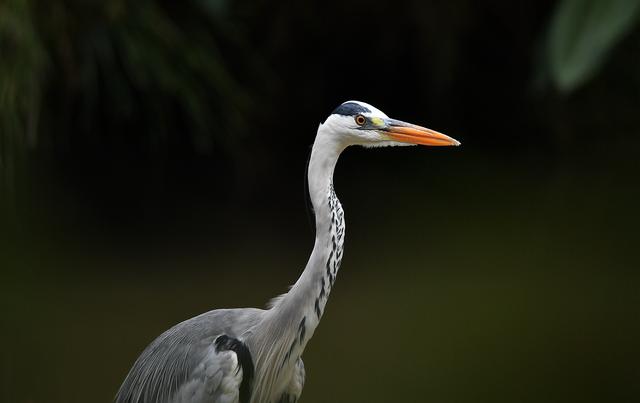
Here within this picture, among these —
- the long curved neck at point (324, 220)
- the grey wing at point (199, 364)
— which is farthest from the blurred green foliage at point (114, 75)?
the long curved neck at point (324, 220)

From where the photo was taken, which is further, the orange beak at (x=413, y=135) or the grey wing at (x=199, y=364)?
the grey wing at (x=199, y=364)

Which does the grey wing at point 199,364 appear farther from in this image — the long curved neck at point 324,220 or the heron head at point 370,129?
the heron head at point 370,129

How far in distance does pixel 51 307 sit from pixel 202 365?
1.69m

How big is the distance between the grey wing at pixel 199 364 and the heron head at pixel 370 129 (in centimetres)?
52

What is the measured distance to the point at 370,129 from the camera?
2.12 metres

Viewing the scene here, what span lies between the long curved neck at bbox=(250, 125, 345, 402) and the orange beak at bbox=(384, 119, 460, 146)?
4.8 inches

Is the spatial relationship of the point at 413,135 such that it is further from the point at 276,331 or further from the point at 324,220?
the point at 276,331

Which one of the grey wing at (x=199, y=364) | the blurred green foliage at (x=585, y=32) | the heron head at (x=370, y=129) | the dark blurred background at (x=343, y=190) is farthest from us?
the blurred green foliage at (x=585, y=32)

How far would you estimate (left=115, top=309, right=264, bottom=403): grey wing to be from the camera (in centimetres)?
221

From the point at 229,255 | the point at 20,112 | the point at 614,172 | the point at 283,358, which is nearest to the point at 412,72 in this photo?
the point at 614,172

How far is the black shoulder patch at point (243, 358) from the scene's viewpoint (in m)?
2.26

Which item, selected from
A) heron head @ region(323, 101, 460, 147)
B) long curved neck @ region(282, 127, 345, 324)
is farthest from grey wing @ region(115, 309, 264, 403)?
heron head @ region(323, 101, 460, 147)

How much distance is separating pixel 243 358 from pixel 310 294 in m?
0.24

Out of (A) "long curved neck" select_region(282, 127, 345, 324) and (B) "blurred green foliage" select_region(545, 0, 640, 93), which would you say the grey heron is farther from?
(B) "blurred green foliage" select_region(545, 0, 640, 93)
